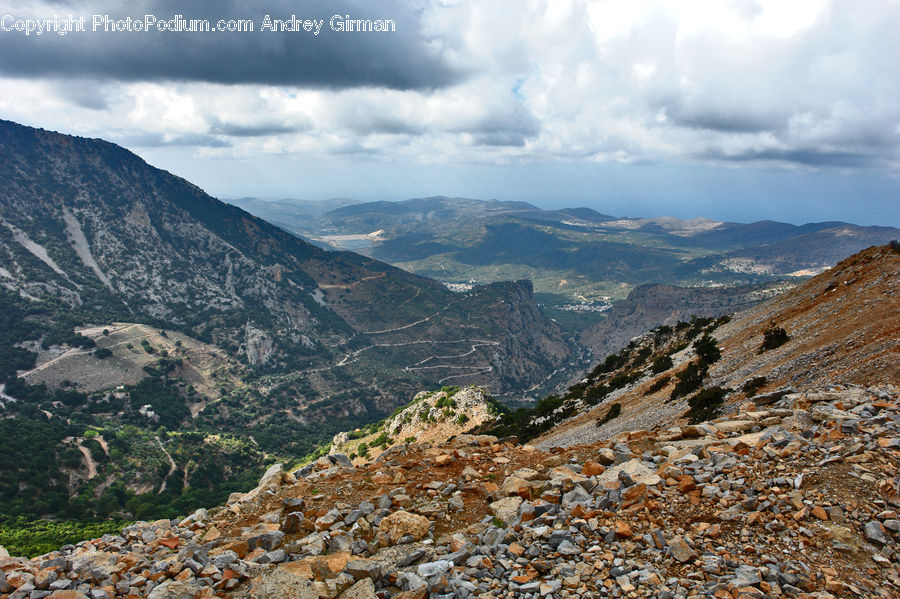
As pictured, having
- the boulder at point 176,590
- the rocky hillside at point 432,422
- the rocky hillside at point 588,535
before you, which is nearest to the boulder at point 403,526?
the rocky hillside at point 588,535

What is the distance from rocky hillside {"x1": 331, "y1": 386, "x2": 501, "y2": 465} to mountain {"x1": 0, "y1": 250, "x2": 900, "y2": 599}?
30624 millimetres

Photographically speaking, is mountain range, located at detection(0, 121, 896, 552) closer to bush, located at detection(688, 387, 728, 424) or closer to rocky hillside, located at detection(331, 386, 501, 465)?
rocky hillside, located at detection(331, 386, 501, 465)

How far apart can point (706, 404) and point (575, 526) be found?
16789 millimetres

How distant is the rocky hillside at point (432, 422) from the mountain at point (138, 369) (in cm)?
3914

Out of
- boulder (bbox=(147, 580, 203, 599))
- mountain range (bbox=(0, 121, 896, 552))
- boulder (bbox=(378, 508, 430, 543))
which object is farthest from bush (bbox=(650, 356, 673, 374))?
boulder (bbox=(147, 580, 203, 599))

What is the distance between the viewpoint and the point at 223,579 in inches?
359

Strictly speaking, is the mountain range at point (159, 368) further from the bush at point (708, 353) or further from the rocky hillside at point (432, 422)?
the bush at point (708, 353)

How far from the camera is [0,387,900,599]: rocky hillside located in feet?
25.1

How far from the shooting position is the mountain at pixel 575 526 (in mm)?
7723

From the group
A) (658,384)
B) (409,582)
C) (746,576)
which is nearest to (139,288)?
(658,384)

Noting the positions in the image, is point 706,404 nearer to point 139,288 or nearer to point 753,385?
point 753,385

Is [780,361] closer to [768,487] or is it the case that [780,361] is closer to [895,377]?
[895,377]

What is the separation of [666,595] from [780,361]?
22651 millimetres

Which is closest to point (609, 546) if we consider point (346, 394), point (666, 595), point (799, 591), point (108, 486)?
point (666, 595)
